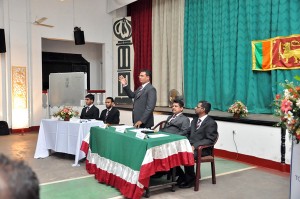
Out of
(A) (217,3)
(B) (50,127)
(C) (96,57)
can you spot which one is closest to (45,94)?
(C) (96,57)

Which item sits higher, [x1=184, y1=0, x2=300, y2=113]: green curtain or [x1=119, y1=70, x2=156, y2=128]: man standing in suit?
[x1=184, y1=0, x2=300, y2=113]: green curtain

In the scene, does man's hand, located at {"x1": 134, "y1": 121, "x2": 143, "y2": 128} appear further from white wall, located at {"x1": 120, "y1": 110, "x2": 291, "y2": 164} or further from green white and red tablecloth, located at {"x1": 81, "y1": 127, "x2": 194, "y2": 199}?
white wall, located at {"x1": 120, "y1": 110, "x2": 291, "y2": 164}

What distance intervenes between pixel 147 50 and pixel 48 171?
4827 mm

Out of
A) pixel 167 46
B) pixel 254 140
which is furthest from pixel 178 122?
pixel 167 46

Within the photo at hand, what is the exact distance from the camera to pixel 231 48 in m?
6.18

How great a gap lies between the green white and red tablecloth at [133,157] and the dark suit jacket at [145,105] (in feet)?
1.51

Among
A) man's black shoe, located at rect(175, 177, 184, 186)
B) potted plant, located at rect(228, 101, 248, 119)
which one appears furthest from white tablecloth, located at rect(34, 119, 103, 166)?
potted plant, located at rect(228, 101, 248, 119)

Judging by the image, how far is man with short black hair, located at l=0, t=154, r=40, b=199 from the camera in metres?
0.49

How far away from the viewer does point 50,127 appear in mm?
5371

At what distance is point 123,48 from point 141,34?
0.87m

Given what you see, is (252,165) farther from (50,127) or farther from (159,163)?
(50,127)

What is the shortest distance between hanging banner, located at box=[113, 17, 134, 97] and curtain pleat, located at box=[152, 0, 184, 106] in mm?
1081

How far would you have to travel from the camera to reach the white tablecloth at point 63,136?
15.9 ft

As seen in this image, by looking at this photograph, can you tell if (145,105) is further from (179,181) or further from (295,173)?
(295,173)
